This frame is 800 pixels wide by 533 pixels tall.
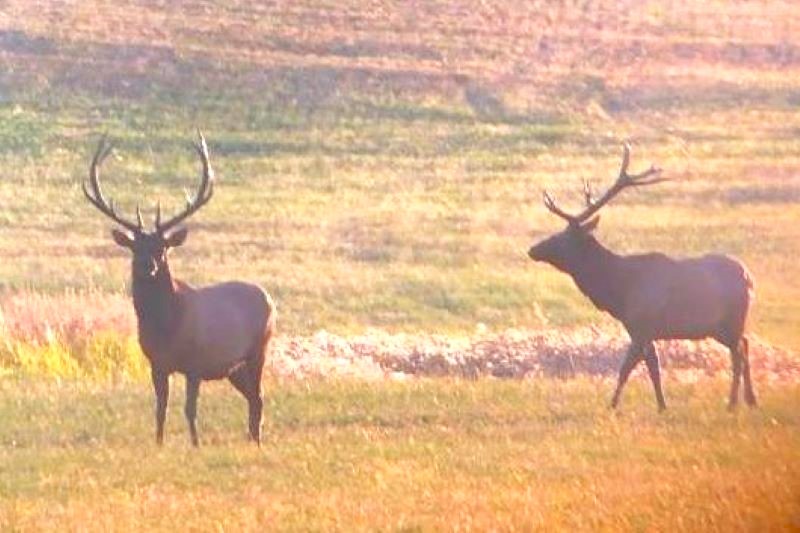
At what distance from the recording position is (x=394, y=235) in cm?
1420

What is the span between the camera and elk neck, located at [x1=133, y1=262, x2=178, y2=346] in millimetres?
9469

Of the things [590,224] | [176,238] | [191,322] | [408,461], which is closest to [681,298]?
[590,224]

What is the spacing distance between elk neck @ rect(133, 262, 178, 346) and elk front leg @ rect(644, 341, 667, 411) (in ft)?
7.55

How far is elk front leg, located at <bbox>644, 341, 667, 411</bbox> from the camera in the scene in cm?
1005

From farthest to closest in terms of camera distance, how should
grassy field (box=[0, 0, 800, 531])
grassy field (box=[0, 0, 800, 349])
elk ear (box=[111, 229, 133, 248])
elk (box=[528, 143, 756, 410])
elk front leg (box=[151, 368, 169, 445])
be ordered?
1. grassy field (box=[0, 0, 800, 349])
2. elk (box=[528, 143, 756, 410])
3. elk front leg (box=[151, 368, 169, 445])
4. elk ear (box=[111, 229, 133, 248])
5. grassy field (box=[0, 0, 800, 531])

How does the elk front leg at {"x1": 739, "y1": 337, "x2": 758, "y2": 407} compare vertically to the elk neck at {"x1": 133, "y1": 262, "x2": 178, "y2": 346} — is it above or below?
below

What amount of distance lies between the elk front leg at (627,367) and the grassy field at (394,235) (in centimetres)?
16

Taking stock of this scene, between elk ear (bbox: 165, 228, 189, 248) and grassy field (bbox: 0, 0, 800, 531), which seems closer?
grassy field (bbox: 0, 0, 800, 531)

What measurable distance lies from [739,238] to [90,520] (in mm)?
5688

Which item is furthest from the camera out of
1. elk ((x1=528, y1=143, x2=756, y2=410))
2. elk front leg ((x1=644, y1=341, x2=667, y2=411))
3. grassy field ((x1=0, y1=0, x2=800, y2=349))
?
grassy field ((x1=0, y1=0, x2=800, y2=349))

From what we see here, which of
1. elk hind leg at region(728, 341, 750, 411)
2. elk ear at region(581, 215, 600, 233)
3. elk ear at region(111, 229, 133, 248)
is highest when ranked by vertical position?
elk ear at region(111, 229, 133, 248)

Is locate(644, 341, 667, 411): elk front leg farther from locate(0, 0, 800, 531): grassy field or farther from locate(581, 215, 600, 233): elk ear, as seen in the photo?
locate(581, 215, 600, 233): elk ear

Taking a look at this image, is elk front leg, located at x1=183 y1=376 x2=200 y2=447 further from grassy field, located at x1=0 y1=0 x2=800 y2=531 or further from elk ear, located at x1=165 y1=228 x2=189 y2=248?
elk ear, located at x1=165 y1=228 x2=189 y2=248

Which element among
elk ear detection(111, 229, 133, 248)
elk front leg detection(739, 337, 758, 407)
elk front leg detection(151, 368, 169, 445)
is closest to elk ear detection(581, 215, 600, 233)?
elk front leg detection(739, 337, 758, 407)
